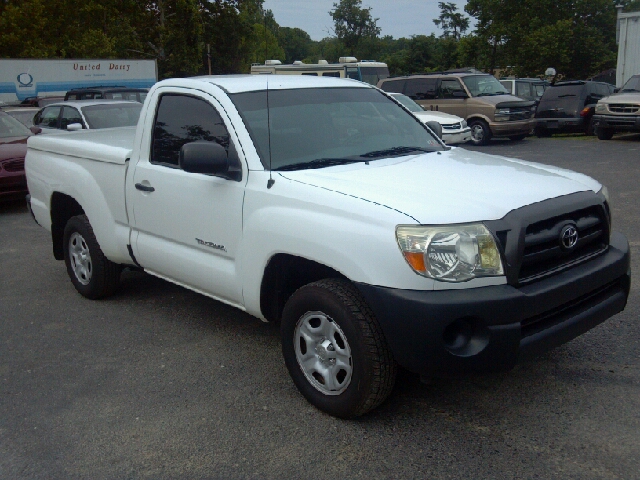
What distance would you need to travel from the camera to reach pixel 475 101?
18516 millimetres

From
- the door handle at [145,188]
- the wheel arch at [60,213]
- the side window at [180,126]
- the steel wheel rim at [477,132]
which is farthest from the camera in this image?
the steel wheel rim at [477,132]

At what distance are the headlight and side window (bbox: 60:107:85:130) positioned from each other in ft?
32.6

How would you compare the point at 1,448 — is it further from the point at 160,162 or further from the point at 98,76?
the point at 98,76

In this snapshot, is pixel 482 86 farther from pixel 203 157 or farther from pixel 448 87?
pixel 203 157

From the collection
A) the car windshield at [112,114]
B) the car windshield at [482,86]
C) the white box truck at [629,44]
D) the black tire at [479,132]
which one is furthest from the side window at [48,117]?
the white box truck at [629,44]

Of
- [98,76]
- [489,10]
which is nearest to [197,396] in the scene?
[98,76]

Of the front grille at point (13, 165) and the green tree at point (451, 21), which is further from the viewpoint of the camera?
the green tree at point (451, 21)

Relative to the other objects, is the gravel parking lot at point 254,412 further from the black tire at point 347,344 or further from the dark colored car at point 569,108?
the dark colored car at point 569,108

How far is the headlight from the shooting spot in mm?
3328

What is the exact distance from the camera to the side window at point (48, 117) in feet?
42.1

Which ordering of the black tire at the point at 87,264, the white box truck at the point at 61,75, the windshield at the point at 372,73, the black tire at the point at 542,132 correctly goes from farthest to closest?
the white box truck at the point at 61,75 < the windshield at the point at 372,73 < the black tire at the point at 542,132 < the black tire at the point at 87,264

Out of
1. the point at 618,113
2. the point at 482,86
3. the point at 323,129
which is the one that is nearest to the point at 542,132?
the point at 482,86

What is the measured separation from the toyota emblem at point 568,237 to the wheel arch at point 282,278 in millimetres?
1208

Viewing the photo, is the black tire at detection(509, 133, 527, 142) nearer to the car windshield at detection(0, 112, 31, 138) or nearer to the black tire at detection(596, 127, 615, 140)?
the black tire at detection(596, 127, 615, 140)
